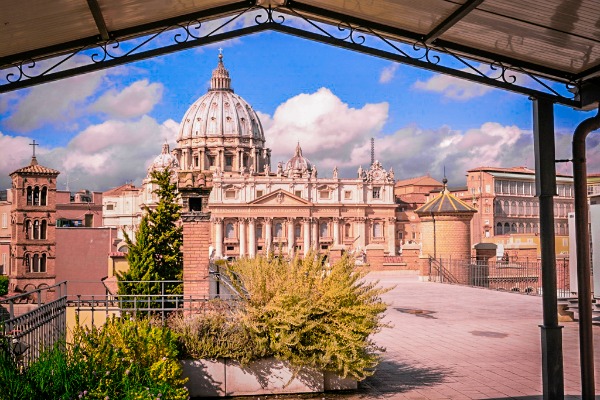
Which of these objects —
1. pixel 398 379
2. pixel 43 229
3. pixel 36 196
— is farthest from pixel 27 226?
pixel 398 379

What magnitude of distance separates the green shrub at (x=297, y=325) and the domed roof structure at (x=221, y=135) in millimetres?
113031

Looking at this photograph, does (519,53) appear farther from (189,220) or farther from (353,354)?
(189,220)

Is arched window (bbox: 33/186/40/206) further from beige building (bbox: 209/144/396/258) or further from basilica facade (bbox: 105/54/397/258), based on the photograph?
beige building (bbox: 209/144/396/258)

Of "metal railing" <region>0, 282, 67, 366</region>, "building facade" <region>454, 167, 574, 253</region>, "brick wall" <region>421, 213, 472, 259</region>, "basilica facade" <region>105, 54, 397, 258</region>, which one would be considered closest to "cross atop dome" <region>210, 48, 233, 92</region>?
"basilica facade" <region>105, 54, 397, 258</region>

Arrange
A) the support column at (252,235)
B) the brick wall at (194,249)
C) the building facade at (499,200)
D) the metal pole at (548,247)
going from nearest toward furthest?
the metal pole at (548,247) → the brick wall at (194,249) → the support column at (252,235) → the building facade at (499,200)

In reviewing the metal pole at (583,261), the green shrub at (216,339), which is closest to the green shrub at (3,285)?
the green shrub at (216,339)

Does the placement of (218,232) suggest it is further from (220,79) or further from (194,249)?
(194,249)

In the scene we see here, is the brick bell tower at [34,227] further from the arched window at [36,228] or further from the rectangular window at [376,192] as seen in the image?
the rectangular window at [376,192]

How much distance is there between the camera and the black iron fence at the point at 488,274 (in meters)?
29.6

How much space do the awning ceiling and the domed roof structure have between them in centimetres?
11442

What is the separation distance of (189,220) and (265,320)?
4258 millimetres

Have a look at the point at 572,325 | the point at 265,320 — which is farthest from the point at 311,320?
the point at 572,325

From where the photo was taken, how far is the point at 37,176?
54031 millimetres

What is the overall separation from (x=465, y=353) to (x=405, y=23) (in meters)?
6.09
